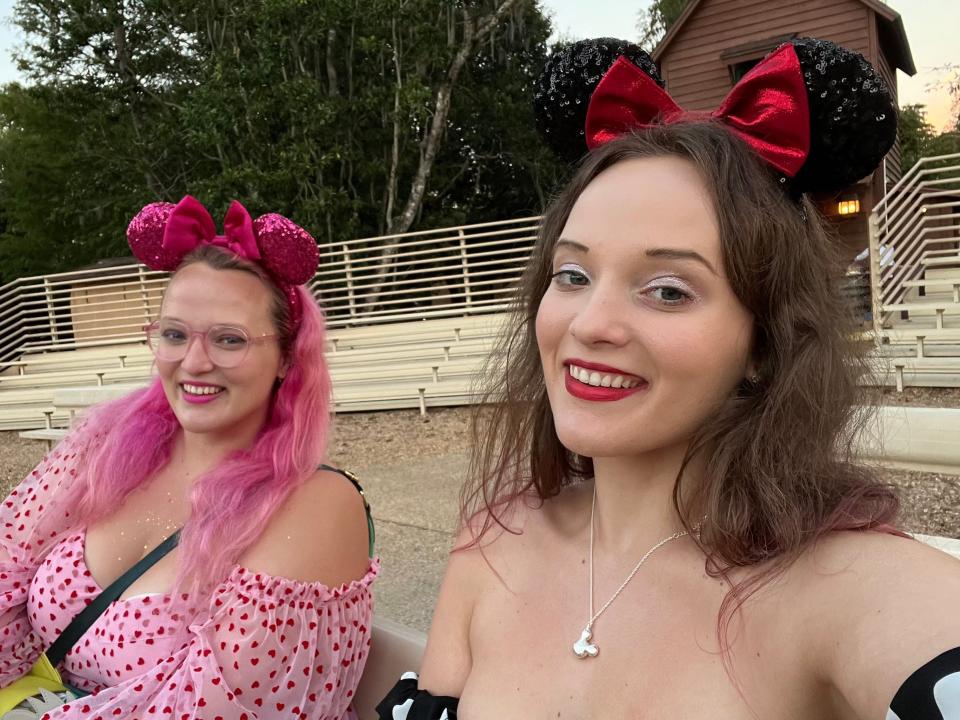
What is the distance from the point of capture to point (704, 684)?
1024 millimetres

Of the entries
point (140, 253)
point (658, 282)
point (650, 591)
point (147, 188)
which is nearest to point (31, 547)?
point (140, 253)

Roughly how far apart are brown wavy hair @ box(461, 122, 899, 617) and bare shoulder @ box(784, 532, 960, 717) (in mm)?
43

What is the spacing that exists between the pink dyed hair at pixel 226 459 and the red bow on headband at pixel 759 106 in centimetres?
118

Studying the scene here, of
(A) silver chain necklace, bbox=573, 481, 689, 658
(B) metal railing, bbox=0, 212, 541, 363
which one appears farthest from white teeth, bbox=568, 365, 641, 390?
(B) metal railing, bbox=0, 212, 541, 363

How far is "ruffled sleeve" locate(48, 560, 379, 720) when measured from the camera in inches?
64.7

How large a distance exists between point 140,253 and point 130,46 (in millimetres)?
19143

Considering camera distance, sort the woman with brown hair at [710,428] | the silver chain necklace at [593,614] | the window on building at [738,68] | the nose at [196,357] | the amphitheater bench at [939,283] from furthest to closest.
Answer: the window on building at [738,68], the amphitheater bench at [939,283], the nose at [196,357], the silver chain necklace at [593,614], the woman with brown hair at [710,428]

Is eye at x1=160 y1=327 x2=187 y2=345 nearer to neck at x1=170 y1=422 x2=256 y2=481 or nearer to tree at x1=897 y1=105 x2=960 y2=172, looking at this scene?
neck at x1=170 y1=422 x2=256 y2=481

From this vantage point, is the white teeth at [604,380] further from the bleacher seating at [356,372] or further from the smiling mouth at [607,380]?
the bleacher seating at [356,372]

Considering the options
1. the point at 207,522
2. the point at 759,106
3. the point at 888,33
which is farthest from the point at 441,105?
the point at 759,106

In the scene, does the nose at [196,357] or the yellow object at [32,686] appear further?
the nose at [196,357]

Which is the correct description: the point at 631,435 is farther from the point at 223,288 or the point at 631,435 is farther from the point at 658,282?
the point at 223,288

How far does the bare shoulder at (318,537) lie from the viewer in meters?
1.82

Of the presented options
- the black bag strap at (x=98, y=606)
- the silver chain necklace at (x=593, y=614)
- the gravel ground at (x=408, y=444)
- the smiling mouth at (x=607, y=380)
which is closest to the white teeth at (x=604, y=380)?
the smiling mouth at (x=607, y=380)
